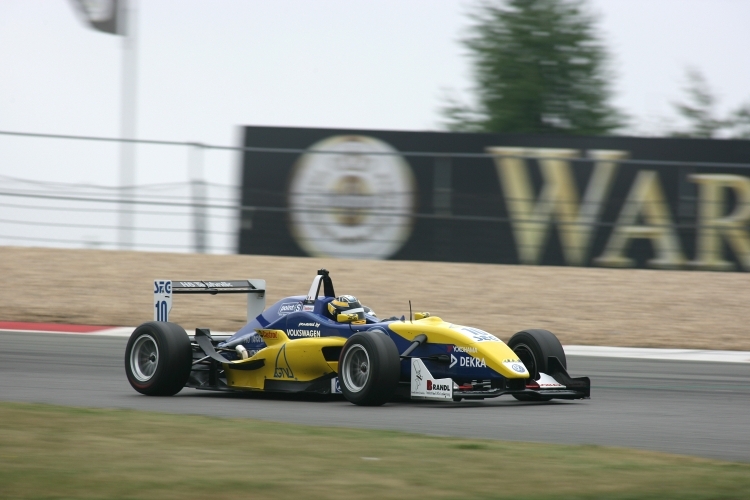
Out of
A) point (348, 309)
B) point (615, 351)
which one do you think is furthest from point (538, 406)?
point (615, 351)

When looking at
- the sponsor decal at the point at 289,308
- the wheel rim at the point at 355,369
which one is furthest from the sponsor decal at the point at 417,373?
the sponsor decal at the point at 289,308

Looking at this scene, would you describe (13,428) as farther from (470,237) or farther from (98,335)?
(470,237)

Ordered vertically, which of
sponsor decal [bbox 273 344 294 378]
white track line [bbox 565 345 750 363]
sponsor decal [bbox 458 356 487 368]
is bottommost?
white track line [bbox 565 345 750 363]

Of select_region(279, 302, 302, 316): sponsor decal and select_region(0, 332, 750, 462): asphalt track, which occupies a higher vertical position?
select_region(279, 302, 302, 316): sponsor decal

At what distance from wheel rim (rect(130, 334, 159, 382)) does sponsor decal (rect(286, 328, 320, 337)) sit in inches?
50.7

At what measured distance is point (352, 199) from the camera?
2033 cm

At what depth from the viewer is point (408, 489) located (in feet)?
19.7

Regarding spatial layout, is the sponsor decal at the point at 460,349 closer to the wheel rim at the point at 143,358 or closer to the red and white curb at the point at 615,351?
the wheel rim at the point at 143,358

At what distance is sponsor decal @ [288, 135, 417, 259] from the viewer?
20.3 metres

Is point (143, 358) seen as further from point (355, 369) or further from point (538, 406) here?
point (538, 406)

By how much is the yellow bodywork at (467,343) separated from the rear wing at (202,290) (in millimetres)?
2309

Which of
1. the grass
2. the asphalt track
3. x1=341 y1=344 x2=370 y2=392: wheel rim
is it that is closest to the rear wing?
the asphalt track

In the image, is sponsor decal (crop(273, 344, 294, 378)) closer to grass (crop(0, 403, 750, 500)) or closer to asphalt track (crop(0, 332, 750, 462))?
asphalt track (crop(0, 332, 750, 462))

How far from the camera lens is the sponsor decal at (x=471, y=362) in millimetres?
9661
